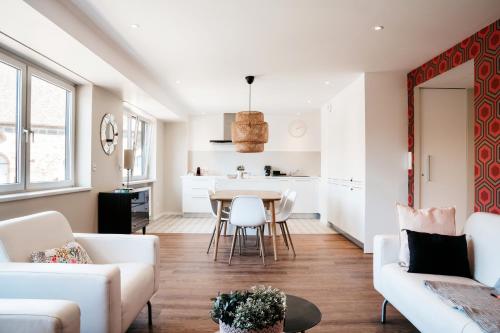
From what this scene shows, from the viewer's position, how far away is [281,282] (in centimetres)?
317

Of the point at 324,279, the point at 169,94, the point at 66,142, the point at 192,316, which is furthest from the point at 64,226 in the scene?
the point at 169,94

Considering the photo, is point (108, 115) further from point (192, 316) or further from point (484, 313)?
point (484, 313)

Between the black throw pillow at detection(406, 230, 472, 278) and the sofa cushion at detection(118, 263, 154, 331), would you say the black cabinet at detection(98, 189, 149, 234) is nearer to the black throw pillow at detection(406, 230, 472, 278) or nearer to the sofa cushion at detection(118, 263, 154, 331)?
the sofa cushion at detection(118, 263, 154, 331)

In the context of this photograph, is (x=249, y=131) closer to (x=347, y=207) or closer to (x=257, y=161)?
(x=347, y=207)

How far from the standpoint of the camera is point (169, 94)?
5.75m

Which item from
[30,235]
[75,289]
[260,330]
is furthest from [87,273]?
[260,330]

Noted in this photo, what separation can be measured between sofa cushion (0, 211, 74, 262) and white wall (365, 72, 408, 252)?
3594mm

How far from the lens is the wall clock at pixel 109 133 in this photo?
4.43 meters

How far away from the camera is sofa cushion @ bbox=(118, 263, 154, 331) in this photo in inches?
70.3

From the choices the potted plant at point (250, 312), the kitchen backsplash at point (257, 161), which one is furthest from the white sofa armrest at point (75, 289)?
the kitchen backsplash at point (257, 161)

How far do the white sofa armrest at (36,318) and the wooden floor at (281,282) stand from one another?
1.11 m

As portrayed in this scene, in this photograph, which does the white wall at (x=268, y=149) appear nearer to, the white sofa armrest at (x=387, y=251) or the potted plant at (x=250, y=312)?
the white sofa armrest at (x=387, y=251)

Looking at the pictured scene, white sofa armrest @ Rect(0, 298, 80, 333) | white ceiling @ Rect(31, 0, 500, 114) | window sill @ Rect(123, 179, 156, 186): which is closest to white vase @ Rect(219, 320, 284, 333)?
white sofa armrest @ Rect(0, 298, 80, 333)

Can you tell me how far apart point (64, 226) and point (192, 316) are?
44.7 inches
